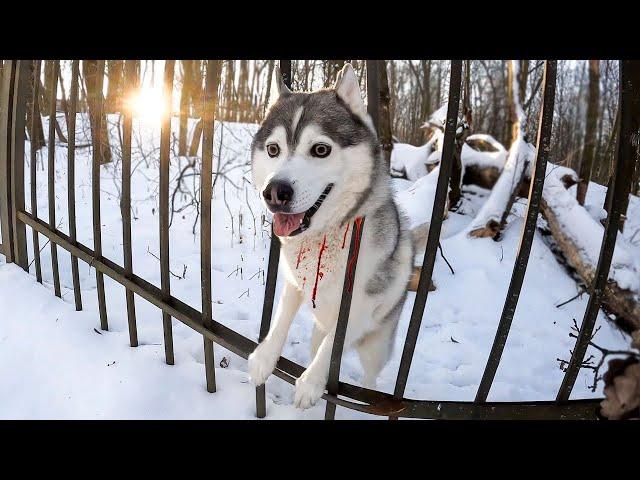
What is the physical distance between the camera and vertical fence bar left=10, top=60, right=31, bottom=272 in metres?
2.86

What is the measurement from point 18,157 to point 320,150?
235 cm

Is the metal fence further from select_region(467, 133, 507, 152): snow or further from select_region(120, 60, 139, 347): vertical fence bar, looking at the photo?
select_region(467, 133, 507, 152): snow

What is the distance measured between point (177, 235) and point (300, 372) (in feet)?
9.21

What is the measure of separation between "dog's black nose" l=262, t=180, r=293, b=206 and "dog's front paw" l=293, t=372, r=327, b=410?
79cm

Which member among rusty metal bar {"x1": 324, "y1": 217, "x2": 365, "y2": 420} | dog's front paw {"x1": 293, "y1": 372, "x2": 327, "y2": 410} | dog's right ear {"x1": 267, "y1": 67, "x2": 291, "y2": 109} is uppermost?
dog's right ear {"x1": 267, "y1": 67, "x2": 291, "y2": 109}

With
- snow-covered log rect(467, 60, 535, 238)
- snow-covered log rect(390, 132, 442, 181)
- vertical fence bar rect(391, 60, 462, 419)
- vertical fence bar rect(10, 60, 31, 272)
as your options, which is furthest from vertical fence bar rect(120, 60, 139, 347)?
snow-covered log rect(390, 132, 442, 181)

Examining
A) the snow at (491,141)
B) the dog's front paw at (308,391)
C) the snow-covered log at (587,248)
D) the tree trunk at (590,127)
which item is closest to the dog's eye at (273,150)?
the dog's front paw at (308,391)

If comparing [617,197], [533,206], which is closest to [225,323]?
[533,206]

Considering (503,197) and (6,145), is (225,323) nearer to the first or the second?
(6,145)
